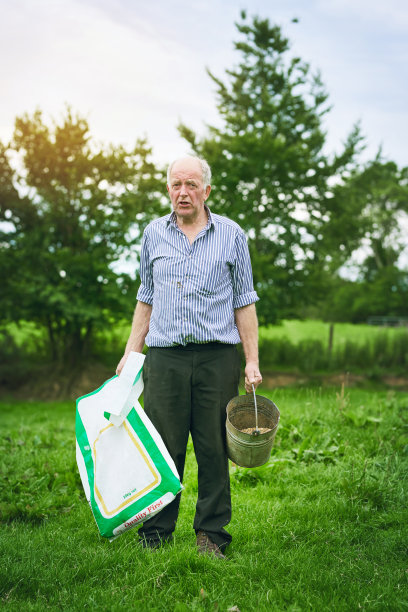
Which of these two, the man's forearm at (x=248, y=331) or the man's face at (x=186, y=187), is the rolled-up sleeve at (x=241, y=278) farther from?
the man's face at (x=186, y=187)

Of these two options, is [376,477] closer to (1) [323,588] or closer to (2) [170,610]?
(1) [323,588]

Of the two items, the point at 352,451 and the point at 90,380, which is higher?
the point at 352,451

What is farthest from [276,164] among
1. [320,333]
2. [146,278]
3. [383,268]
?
[383,268]

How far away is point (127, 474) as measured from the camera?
2.71 meters

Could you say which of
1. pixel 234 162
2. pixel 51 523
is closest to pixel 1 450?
pixel 51 523

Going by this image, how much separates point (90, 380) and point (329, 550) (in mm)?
11777

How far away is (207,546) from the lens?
9.18 ft

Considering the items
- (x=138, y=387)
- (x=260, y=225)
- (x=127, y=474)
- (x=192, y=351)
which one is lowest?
(x=127, y=474)

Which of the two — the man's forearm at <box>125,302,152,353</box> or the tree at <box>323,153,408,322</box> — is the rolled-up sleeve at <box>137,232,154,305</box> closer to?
the man's forearm at <box>125,302,152,353</box>

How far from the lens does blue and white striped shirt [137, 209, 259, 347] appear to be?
2781 mm

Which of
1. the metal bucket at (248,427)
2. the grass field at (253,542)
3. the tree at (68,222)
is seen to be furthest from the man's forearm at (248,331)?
the tree at (68,222)

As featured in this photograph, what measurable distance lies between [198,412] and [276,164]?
1254 cm

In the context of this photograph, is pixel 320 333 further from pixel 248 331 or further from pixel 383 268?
pixel 383 268

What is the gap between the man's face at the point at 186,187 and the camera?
9.23 feet
